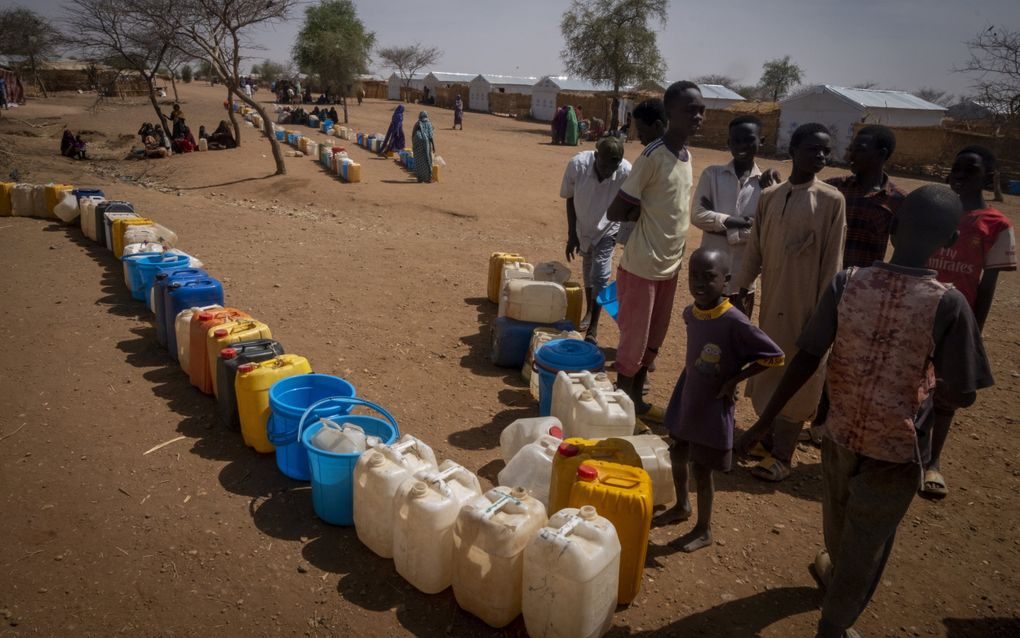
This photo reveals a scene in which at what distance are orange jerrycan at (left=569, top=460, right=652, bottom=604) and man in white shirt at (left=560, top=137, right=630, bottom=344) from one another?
2780 millimetres

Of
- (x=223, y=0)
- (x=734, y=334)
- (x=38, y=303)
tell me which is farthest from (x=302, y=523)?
(x=223, y=0)

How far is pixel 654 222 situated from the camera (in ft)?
12.8

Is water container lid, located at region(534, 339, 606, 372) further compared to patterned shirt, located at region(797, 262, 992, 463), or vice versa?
water container lid, located at region(534, 339, 606, 372)

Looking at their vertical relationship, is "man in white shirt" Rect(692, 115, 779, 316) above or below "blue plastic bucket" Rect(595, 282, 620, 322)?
above

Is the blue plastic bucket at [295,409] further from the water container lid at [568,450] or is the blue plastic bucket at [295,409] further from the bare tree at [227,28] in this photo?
the bare tree at [227,28]

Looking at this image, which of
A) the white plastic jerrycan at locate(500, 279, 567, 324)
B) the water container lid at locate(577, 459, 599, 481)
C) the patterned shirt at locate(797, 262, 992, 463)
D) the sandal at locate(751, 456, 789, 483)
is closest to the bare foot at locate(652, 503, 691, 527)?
the sandal at locate(751, 456, 789, 483)

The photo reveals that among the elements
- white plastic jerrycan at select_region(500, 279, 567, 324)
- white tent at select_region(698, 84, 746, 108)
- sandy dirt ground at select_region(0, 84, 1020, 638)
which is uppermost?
white tent at select_region(698, 84, 746, 108)

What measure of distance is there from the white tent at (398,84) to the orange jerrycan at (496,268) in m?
52.2

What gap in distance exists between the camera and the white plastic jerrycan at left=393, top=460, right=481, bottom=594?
2633mm

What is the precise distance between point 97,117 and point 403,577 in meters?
30.5

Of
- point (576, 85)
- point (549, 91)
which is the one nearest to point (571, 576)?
point (549, 91)

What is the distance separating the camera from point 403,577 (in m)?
2.83

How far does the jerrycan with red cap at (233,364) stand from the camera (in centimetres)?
384

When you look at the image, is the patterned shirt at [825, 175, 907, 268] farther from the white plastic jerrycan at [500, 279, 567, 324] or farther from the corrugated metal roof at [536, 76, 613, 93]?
the corrugated metal roof at [536, 76, 613, 93]
